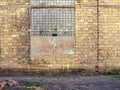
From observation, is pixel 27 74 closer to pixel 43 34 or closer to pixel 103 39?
pixel 43 34

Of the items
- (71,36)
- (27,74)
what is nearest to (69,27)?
(71,36)

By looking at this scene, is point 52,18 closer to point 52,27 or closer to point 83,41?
point 52,27

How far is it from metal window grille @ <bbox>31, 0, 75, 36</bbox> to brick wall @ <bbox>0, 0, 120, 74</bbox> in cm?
20

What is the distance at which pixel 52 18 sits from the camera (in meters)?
13.4

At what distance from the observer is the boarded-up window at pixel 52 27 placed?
13.3 meters

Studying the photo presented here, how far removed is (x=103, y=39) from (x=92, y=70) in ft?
3.53

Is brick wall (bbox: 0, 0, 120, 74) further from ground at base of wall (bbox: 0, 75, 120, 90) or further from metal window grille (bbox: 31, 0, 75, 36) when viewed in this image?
ground at base of wall (bbox: 0, 75, 120, 90)

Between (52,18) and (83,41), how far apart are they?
1266 mm

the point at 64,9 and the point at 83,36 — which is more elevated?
the point at 64,9

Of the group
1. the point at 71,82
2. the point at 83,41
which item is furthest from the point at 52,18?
the point at 71,82

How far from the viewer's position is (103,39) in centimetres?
1330

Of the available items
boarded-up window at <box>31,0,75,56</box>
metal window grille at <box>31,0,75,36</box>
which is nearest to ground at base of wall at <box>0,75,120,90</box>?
boarded-up window at <box>31,0,75,56</box>

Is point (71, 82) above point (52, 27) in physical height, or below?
below

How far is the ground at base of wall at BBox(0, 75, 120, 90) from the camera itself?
34.3 ft
